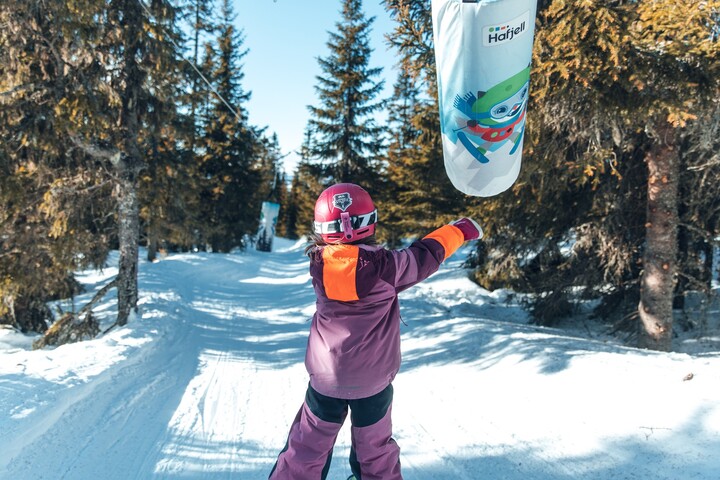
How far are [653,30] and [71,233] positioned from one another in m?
9.41

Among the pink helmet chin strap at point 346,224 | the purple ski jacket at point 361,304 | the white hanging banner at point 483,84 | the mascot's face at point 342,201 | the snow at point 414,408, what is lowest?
the snow at point 414,408

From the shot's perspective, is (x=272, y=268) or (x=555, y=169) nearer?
(x=555, y=169)

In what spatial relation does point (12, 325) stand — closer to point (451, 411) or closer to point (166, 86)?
point (166, 86)

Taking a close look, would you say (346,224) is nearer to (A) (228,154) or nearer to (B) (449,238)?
(B) (449,238)

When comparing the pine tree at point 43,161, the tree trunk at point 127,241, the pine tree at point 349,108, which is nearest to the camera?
the pine tree at point 43,161

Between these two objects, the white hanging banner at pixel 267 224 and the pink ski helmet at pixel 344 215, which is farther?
the white hanging banner at pixel 267 224

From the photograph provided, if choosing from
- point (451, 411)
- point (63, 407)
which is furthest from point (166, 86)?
point (451, 411)

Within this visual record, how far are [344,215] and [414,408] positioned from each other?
312 centimetres

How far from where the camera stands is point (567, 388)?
451cm

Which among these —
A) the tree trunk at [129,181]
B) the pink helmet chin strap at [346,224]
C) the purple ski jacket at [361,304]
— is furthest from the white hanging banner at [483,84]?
the tree trunk at [129,181]

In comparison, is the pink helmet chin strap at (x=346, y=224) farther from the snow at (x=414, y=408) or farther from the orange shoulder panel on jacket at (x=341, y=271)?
the snow at (x=414, y=408)

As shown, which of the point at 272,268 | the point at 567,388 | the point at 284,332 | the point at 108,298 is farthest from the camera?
the point at 272,268

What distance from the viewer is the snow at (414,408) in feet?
11.1

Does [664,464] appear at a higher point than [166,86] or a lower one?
lower
